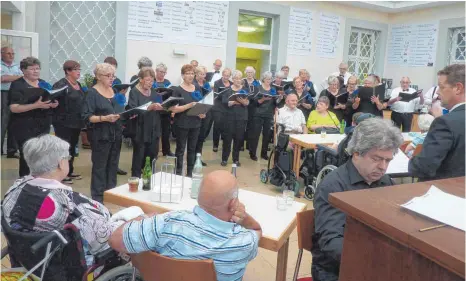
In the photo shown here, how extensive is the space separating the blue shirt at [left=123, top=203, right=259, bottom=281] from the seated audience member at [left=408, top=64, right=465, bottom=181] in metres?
1.29

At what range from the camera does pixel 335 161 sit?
14.8 feet

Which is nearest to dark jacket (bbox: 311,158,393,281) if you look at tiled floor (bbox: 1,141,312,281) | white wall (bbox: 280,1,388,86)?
tiled floor (bbox: 1,141,312,281)

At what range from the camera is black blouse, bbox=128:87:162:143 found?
14.0ft

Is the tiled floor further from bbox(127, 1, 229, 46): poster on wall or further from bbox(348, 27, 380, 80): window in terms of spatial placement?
bbox(348, 27, 380, 80): window

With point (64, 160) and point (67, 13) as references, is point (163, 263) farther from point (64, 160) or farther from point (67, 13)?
point (67, 13)

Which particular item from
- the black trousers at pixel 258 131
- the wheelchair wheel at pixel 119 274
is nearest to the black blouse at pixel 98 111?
the wheelchair wheel at pixel 119 274

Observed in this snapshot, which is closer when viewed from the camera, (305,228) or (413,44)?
(305,228)

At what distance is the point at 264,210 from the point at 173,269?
38.4 inches

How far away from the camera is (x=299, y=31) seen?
901 centimetres

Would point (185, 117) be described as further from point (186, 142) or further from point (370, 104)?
point (370, 104)

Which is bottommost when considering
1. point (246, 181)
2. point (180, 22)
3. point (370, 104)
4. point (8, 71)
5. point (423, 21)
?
point (246, 181)

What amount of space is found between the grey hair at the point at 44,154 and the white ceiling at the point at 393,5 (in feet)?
28.9

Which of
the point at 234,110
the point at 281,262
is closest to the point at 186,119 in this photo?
the point at 234,110

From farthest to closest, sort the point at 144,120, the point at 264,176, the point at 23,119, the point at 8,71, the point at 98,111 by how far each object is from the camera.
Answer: the point at 8,71, the point at 264,176, the point at 144,120, the point at 23,119, the point at 98,111
